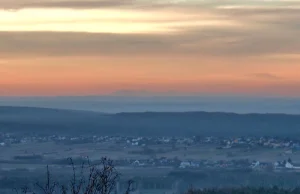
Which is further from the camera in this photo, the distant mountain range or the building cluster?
the distant mountain range

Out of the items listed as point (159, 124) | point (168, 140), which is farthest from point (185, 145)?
point (159, 124)

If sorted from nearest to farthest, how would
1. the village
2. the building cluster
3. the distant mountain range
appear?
the village → the building cluster → the distant mountain range

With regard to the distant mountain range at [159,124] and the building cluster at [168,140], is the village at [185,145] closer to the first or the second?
the building cluster at [168,140]

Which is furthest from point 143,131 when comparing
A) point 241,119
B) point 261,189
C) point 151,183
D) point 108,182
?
point 108,182

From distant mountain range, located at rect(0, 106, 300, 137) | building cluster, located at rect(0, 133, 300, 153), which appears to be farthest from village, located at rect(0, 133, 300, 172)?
distant mountain range, located at rect(0, 106, 300, 137)

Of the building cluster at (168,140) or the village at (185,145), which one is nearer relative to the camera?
the village at (185,145)

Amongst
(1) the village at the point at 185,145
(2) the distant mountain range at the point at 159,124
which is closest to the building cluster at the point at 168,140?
Result: (1) the village at the point at 185,145

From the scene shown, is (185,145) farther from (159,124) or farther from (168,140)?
(159,124)

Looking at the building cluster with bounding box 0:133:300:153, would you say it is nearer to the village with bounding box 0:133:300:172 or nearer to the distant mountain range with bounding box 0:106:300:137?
the village with bounding box 0:133:300:172
